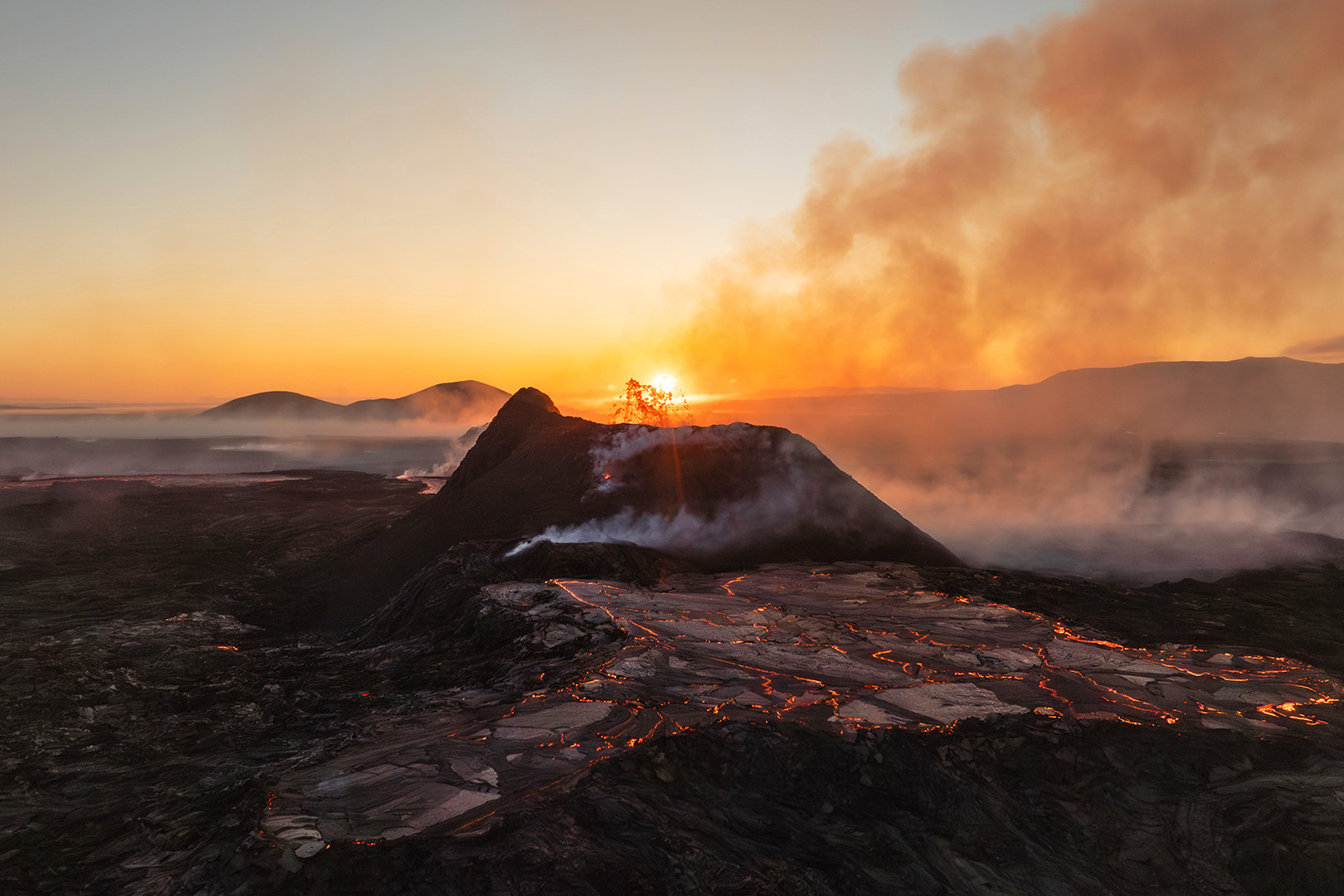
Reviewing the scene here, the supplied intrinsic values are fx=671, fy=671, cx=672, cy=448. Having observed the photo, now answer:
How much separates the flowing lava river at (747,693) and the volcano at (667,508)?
837 cm

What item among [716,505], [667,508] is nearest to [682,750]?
[667,508]

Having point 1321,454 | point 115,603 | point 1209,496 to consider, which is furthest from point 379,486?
point 1321,454

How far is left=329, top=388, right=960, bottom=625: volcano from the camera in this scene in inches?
1053

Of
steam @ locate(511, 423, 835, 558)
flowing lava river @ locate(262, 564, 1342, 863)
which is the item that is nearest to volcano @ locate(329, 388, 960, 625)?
steam @ locate(511, 423, 835, 558)

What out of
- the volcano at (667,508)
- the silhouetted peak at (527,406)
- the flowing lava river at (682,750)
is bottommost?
the flowing lava river at (682,750)

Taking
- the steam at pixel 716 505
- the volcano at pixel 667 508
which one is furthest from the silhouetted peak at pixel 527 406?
the steam at pixel 716 505

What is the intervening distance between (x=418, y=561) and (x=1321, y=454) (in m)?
175

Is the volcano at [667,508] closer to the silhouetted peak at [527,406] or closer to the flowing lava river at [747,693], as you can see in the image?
the silhouetted peak at [527,406]

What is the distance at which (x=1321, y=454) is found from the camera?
133 metres

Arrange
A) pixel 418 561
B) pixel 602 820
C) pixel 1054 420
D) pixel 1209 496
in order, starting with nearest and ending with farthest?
1. pixel 602 820
2. pixel 418 561
3. pixel 1209 496
4. pixel 1054 420

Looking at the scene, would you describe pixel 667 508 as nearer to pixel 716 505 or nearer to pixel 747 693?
pixel 716 505

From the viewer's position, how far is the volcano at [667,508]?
26734 mm

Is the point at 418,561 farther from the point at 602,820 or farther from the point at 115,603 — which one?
the point at 602,820

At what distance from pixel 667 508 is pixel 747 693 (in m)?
17.2
